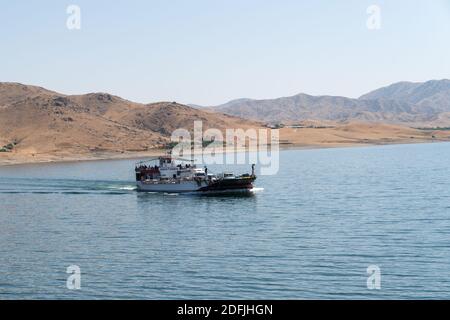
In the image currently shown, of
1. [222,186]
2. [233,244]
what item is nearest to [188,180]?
[222,186]

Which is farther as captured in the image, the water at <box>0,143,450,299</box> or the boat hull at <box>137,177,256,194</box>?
the boat hull at <box>137,177,256,194</box>

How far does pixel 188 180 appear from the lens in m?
87.8

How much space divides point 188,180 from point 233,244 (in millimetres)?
43133

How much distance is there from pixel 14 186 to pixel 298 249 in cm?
7446

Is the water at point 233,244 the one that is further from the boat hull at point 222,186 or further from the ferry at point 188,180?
the ferry at point 188,180

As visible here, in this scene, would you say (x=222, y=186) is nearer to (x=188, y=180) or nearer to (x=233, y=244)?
(x=188, y=180)

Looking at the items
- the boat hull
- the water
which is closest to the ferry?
the boat hull

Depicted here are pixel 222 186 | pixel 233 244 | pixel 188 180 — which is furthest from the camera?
pixel 188 180

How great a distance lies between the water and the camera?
32531 mm

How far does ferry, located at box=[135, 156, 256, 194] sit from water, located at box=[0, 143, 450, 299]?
142 inches

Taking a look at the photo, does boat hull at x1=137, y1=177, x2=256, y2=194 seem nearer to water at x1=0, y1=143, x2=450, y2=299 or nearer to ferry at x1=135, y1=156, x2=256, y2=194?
ferry at x1=135, y1=156, x2=256, y2=194

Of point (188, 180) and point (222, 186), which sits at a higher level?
point (188, 180)

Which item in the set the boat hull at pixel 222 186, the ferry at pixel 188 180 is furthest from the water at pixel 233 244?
the ferry at pixel 188 180
